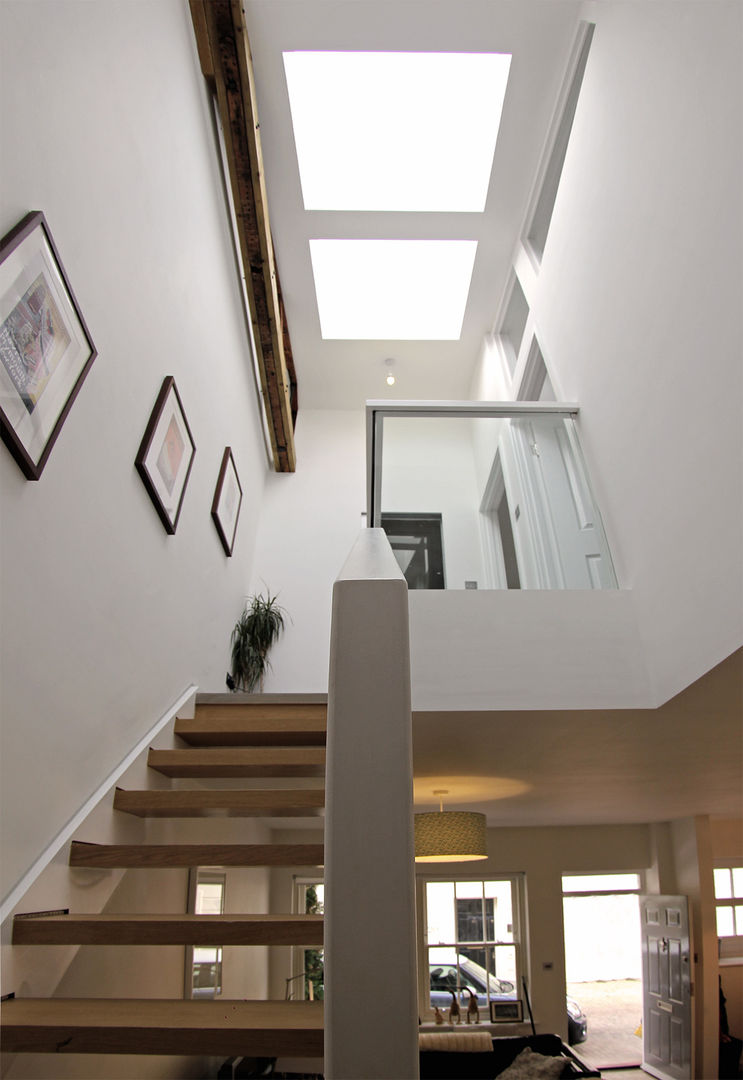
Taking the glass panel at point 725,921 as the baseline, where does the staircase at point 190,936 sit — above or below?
above

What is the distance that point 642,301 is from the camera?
312 cm

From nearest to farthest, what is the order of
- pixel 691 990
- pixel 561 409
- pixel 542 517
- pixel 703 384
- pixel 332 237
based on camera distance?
pixel 703 384 < pixel 542 517 < pixel 561 409 < pixel 332 237 < pixel 691 990

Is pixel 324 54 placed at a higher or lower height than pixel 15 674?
higher

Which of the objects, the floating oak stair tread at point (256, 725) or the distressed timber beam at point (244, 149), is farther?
the distressed timber beam at point (244, 149)

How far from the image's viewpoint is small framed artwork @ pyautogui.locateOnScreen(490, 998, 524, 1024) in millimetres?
7414

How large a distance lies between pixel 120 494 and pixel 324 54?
380 centimetres

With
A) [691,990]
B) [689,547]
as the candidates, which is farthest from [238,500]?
[691,990]

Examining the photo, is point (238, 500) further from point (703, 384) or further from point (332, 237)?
point (703, 384)

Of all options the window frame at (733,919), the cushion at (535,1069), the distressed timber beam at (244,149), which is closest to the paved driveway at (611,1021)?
the window frame at (733,919)

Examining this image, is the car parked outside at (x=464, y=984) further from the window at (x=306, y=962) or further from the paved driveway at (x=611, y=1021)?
the window at (x=306, y=962)

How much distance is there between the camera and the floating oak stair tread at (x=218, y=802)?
8.40ft

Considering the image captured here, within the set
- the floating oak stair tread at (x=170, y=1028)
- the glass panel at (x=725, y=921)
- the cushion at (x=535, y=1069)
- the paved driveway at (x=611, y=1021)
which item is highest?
the floating oak stair tread at (x=170, y=1028)

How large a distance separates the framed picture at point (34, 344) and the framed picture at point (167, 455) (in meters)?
0.80

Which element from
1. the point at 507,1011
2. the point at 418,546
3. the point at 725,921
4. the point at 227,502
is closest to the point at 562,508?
the point at 418,546
